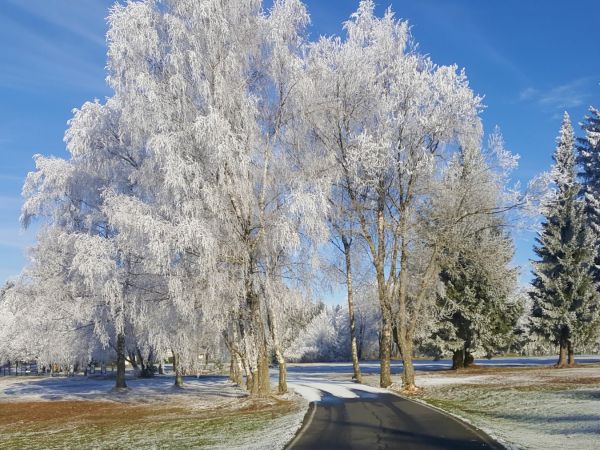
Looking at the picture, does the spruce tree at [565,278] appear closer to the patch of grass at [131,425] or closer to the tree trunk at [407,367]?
the tree trunk at [407,367]

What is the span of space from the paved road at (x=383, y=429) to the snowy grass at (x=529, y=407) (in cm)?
76

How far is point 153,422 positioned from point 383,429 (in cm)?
925

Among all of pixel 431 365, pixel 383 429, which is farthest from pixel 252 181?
pixel 431 365

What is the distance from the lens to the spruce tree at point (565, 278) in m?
38.2

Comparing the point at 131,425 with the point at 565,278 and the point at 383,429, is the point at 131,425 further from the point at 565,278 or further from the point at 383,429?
the point at 565,278

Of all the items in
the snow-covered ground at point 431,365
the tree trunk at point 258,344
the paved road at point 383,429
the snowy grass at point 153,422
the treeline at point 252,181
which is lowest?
the snow-covered ground at point 431,365

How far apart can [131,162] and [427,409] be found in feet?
69.9

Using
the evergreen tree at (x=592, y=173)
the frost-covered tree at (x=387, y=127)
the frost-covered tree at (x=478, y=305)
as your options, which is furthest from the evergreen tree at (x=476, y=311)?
the frost-covered tree at (x=387, y=127)

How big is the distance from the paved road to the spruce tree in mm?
23043

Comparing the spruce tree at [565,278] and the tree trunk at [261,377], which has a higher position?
the spruce tree at [565,278]

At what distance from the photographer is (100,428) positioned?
19.0m

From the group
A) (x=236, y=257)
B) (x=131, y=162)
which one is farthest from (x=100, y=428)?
(x=131, y=162)

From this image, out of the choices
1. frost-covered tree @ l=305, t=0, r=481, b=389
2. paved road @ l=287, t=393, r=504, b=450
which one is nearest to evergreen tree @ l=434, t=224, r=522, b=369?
frost-covered tree @ l=305, t=0, r=481, b=389

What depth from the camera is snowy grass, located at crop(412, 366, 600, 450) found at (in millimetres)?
12688
